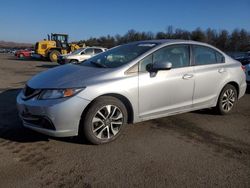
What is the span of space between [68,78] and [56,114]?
605 millimetres

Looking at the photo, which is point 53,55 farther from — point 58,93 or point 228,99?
point 58,93

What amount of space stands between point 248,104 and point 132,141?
405 cm

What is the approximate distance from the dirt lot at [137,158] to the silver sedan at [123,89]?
0.30m

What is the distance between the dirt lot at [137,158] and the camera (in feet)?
10.1

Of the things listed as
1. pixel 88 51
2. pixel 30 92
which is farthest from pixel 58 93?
pixel 88 51

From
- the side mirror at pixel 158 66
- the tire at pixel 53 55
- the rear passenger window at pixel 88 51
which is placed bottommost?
the tire at pixel 53 55

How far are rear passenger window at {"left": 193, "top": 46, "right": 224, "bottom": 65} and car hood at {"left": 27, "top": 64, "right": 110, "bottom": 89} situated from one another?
6.22ft

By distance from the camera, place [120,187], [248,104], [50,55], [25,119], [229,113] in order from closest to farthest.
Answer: [120,187], [25,119], [229,113], [248,104], [50,55]

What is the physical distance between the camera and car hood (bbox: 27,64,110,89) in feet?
12.7

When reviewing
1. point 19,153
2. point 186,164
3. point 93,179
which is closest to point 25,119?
point 19,153

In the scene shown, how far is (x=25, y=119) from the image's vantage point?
403 cm

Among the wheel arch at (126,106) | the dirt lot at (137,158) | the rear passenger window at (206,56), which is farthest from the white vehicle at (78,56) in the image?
the wheel arch at (126,106)

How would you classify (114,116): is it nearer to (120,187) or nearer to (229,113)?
(120,187)

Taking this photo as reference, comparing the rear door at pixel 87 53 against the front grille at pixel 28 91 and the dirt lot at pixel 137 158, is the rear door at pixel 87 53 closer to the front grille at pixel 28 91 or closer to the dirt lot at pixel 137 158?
the dirt lot at pixel 137 158
